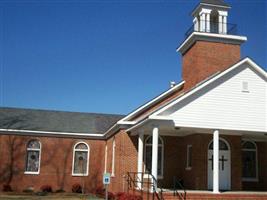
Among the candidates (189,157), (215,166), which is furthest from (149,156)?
(215,166)

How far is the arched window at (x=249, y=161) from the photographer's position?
25.2m

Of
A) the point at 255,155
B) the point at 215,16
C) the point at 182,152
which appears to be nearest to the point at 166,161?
the point at 182,152

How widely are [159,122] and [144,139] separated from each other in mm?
5133

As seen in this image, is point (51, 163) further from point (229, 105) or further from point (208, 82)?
point (229, 105)

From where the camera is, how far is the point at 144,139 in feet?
80.7

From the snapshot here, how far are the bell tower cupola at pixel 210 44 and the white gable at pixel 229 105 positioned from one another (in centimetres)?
333

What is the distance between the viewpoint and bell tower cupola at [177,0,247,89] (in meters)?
24.6

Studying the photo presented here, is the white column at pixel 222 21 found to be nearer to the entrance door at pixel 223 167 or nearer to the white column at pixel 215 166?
the entrance door at pixel 223 167

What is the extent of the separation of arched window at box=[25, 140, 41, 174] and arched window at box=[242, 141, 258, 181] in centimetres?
1488

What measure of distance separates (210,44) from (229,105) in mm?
5590

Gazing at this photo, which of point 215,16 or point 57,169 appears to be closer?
point 215,16

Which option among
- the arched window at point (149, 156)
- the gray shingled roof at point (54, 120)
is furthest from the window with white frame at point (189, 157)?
the gray shingled roof at point (54, 120)

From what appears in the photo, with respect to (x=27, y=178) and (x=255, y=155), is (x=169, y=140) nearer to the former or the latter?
(x=255, y=155)

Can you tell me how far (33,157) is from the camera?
1219 inches
